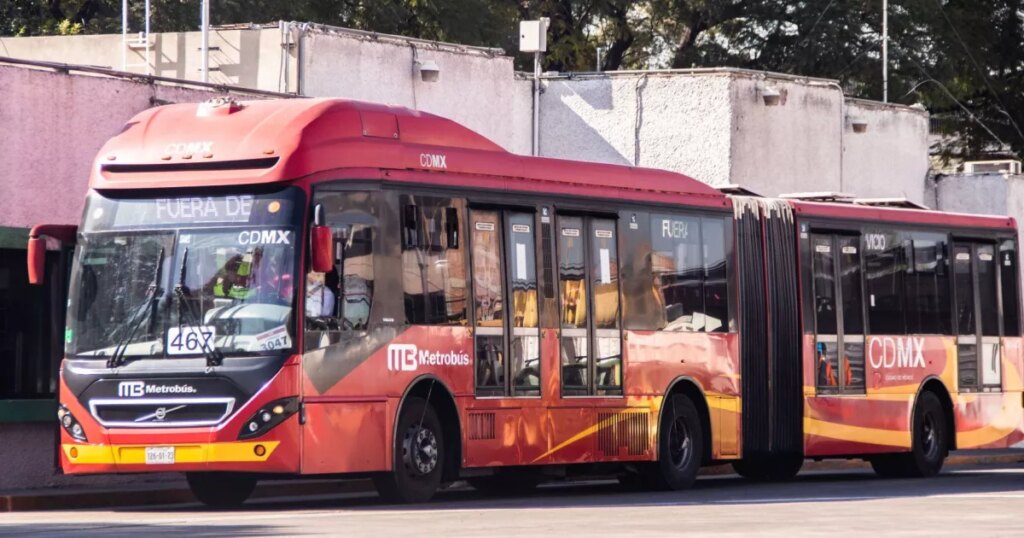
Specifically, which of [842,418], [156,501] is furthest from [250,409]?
[842,418]

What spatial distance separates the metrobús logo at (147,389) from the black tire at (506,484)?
488cm

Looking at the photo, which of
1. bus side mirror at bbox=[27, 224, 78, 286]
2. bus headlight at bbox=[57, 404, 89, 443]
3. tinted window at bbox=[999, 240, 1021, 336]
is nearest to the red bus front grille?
bus headlight at bbox=[57, 404, 89, 443]

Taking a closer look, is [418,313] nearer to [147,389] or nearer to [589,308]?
[147,389]

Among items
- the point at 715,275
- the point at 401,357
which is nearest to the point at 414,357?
the point at 401,357

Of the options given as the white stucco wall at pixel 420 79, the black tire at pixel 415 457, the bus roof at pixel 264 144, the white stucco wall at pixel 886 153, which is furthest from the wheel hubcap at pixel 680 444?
the white stucco wall at pixel 886 153

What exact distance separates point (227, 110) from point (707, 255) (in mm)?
6520

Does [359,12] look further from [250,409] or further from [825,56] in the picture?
[250,409]

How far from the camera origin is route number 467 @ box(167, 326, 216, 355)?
17438 millimetres

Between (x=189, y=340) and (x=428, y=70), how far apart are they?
1316cm

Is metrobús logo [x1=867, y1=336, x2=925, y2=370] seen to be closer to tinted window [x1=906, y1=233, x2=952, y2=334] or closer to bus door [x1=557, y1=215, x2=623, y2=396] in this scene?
tinted window [x1=906, y1=233, x2=952, y2=334]

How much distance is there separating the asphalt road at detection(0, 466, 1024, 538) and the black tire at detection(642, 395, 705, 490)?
0.30 metres

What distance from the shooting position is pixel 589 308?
20.9 meters

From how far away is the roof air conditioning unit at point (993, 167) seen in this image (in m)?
39.8

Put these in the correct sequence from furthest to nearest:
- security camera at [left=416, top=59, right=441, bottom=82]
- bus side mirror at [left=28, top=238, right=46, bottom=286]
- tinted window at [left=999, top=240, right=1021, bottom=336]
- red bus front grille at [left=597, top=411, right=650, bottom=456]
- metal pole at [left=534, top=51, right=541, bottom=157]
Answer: metal pole at [left=534, top=51, right=541, bottom=157] → security camera at [left=416, top=59, right=441, bottom=82] → tinted window at [left=999, top=240, right=1021, bottom=336] → red bus front grille at [left=597, top=411, right=650, bottom=456] → bus side mirror at [left=28, top=238, right=46, bottom=286]
